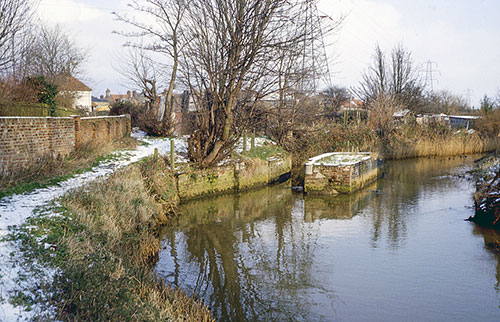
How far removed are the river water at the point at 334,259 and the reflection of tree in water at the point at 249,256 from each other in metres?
0.02

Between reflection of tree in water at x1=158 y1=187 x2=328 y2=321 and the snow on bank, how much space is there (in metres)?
2.39

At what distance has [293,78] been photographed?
13930 millimetres

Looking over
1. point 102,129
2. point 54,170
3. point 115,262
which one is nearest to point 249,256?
point 115,262

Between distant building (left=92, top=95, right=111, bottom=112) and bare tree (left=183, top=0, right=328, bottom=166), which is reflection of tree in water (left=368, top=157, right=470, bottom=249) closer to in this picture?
bare tree (left=183, top=0, right=328, bottom=166)

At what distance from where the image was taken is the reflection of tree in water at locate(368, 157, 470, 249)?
10.7 meters

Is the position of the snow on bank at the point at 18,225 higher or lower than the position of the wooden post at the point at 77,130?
lower

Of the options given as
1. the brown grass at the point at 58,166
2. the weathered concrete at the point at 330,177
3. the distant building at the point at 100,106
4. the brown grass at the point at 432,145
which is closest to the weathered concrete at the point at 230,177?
the weathered concrete at the point at 330,177

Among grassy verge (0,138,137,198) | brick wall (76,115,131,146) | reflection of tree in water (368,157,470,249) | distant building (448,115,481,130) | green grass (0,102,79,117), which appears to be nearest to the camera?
grassy verge (0,138,137,198)

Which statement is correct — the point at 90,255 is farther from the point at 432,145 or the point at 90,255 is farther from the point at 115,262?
the point at 432,145

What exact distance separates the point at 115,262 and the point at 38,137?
5691mm

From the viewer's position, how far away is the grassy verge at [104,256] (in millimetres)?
4734

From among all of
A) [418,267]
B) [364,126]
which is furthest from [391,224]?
[364,126]

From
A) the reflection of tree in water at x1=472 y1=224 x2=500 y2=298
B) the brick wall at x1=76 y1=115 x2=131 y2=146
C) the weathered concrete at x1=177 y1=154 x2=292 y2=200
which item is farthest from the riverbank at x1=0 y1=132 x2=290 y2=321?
the reflection of tree in water at x1=472 y1=224 x2=500 y2=298

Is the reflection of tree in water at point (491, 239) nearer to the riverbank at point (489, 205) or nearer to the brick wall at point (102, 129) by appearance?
the riverbank at point (489, 205)
